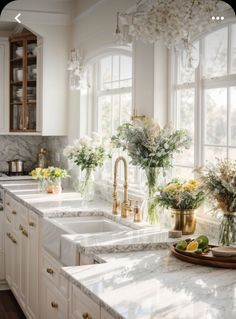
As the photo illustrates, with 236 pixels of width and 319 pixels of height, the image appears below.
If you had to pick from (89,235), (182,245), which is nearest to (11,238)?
(89,235)

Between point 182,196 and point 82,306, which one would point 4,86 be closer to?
point 182,196

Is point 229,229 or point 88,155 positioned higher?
point 88,155

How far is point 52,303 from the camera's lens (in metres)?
3.48

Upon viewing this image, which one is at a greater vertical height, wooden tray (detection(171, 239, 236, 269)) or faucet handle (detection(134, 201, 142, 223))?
faucet handle (detection(134, 201, 142, 223))

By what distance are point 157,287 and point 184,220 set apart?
1077mm

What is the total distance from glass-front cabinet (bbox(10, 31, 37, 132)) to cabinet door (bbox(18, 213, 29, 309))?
1605 mm

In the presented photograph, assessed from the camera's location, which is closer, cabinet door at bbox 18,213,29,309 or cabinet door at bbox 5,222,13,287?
cabinet door at bbox 18,213,29,309

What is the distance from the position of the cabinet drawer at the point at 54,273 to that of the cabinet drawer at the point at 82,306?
2.10 feet

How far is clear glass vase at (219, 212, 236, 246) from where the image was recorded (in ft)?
9.55

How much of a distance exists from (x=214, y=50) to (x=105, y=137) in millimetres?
1709

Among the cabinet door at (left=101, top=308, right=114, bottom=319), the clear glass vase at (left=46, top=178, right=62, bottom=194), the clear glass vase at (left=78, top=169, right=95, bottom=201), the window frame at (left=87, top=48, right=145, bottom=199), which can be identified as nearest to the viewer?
the cabinet door at (left=101, top=308, right=114, bottom=319)

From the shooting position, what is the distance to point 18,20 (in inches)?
219

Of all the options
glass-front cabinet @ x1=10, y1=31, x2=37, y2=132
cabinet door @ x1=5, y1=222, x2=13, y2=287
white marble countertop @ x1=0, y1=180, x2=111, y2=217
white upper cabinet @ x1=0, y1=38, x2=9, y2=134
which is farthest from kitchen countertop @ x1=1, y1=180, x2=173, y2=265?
white upper cabinet @ x1=0, y1=38, x2=9, y2=134

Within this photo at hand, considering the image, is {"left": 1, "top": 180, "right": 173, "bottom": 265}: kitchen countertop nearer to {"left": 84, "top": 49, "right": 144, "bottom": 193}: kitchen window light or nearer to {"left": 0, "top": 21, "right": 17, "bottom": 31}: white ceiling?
{"left": 84, "top": 49, "right": 144, "bottom": 193}: kitchen window light
